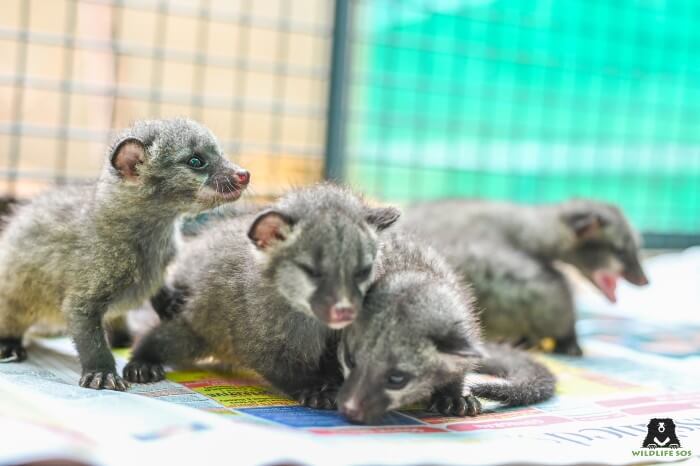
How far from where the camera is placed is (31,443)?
5.74 ft

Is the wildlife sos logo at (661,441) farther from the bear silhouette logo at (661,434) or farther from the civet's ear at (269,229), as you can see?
the civet's ear at (269,229)

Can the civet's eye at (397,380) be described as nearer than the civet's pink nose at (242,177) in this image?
Yes

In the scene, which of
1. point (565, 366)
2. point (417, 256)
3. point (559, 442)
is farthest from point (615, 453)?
point (565, 366)

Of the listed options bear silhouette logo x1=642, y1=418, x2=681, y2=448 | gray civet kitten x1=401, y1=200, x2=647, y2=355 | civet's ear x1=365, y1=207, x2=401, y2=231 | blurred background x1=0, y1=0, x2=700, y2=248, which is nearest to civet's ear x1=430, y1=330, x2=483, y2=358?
civet's ear x1=365, y1=207, x2=401, y2=231

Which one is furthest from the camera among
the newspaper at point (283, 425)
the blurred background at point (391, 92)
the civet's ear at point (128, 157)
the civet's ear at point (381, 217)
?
the blurred background at point (391, 92)

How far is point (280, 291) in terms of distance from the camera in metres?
2.31

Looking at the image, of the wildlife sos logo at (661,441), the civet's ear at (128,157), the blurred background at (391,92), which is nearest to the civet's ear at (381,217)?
the civet's ear at (128,157)

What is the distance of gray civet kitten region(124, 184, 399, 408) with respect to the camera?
7.14ft

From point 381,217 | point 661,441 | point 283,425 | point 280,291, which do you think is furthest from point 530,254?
point 283,425

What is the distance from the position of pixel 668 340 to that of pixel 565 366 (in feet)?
Result: 2.68

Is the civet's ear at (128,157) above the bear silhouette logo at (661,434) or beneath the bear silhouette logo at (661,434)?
above

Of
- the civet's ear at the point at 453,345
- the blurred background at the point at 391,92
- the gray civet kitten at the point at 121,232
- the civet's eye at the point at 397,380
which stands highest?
the blurred background at the point at 391,92

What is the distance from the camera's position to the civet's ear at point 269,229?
2.26m

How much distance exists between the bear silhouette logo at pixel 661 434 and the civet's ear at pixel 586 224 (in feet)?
6.21
